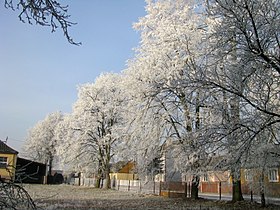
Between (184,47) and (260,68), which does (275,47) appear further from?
(184,47)

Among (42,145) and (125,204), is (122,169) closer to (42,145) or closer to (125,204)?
(42,145)

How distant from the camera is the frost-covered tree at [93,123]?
1329 inches

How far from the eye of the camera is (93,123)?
33.9m

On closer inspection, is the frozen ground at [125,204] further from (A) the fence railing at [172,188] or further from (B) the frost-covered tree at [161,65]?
(A) the fence railing at [172,188]

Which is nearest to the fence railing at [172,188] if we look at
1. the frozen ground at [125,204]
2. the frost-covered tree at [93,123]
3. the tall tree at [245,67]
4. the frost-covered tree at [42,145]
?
the frozen ground at [125,204]

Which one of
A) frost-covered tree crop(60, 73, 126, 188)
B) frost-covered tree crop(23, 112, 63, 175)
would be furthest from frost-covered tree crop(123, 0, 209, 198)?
frost-covered tree crop(23, 112, 63, 175)

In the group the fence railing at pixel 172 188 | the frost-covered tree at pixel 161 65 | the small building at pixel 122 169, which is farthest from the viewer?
the small building at pixel 122 169

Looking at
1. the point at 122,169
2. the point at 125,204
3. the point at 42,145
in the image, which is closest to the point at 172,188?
the point at 125,204

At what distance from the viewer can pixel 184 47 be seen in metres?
17.5

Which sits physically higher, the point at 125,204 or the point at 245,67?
the point at 245,67

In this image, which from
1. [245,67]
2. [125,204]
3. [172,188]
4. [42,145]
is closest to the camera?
[245,67]

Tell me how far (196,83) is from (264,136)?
2.25 m

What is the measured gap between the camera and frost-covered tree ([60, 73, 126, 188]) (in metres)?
33.8

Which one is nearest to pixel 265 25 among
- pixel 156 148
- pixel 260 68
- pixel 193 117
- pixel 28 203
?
pixel 260 68
